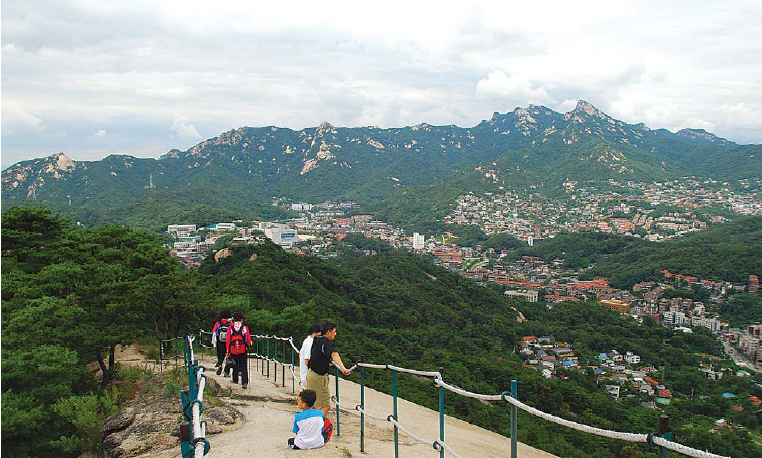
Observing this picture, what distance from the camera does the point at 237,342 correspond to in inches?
276

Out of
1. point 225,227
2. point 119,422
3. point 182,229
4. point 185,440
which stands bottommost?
point 182,229

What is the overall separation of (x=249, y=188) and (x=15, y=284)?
130 m

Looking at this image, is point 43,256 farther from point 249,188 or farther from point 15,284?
point 249,188

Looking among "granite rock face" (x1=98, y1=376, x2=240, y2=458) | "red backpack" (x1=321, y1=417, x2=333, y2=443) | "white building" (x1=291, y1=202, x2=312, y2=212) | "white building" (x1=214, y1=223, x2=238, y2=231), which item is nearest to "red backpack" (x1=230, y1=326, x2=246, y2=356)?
"granite rock face" (x1=98, y1=376, x2=240, y2=458)

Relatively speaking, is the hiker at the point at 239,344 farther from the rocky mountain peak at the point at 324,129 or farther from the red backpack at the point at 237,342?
the rocky mountain peak at the point at 324,129

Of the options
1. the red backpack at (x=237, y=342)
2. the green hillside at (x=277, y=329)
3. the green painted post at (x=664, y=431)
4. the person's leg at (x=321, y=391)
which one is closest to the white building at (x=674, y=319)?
the green hillside at (x=277, y=329)

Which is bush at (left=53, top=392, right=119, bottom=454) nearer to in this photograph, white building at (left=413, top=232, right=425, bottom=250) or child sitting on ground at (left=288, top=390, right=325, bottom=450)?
child sitting on ground at (left=288, top=390, right=325, bottom=450)

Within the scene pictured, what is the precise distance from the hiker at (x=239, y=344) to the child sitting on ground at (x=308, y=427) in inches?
104

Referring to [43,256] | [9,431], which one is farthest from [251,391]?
[43,256]

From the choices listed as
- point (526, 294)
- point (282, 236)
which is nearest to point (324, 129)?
point (282, 236)

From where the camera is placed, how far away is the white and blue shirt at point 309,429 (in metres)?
4.59

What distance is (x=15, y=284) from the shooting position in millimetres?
12156

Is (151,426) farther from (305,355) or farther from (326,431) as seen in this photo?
(326,431)

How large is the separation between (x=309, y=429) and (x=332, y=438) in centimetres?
74
